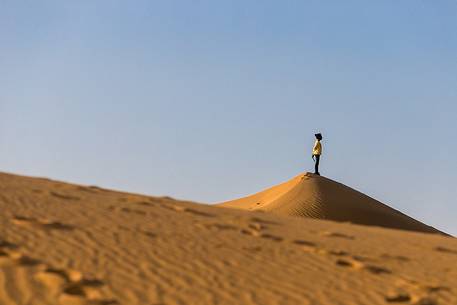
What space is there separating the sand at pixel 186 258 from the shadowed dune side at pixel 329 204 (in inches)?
640

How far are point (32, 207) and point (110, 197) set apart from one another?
72.2 inches

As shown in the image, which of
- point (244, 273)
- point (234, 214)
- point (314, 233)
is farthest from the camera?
point (234, 214)

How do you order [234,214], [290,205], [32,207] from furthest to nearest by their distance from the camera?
[290,205] → [234,214] → [32,207]

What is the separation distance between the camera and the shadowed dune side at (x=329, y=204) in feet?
90.7

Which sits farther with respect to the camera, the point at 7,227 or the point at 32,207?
the point at 32,207

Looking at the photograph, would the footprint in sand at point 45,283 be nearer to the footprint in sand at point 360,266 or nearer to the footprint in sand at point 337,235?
the footprint in sand at point 360,266

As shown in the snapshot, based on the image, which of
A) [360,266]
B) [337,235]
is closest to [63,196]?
[337,235]

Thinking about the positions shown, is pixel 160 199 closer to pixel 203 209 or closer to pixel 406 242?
pixel 203 209

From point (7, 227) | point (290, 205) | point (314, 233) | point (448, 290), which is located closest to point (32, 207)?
point (7, 227)

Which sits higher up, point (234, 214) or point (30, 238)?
point (234, 214)

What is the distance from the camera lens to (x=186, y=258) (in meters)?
8.02

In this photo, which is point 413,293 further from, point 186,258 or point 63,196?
point 63,196

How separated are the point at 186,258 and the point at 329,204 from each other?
20.6 metres

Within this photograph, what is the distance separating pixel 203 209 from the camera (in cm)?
1141
